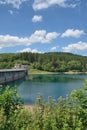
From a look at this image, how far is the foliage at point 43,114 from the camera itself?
14315 mm

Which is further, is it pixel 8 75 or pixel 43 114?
pixel 8 75

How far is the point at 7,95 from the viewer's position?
14.9 metres

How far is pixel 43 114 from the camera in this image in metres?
15.3

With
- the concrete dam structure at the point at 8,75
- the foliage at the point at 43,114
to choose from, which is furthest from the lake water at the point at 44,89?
the foliage at the point at 43,114

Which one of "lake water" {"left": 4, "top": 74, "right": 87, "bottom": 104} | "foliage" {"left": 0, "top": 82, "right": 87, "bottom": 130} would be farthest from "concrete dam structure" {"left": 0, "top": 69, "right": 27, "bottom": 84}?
"foliage" {"left": 0, "top": 82, "right": 87, "bottom": 130}

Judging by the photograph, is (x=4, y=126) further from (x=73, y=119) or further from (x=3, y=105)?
(x=73, y=119)

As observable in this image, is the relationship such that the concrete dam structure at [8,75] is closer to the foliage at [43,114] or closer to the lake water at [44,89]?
the lake water at [44,89]

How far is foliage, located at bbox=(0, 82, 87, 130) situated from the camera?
14.3 m

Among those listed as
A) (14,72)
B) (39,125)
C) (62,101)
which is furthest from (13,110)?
(14,72)

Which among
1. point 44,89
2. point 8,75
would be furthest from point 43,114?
point 8,75

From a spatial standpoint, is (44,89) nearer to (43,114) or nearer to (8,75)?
(8,75)

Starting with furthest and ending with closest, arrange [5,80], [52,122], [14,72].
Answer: [14,72] → [5,80] → [52,122]

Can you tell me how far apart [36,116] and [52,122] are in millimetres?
1339

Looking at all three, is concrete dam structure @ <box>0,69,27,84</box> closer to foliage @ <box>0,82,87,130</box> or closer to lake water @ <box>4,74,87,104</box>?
lake water @ <box>4,74,87,104</box>
